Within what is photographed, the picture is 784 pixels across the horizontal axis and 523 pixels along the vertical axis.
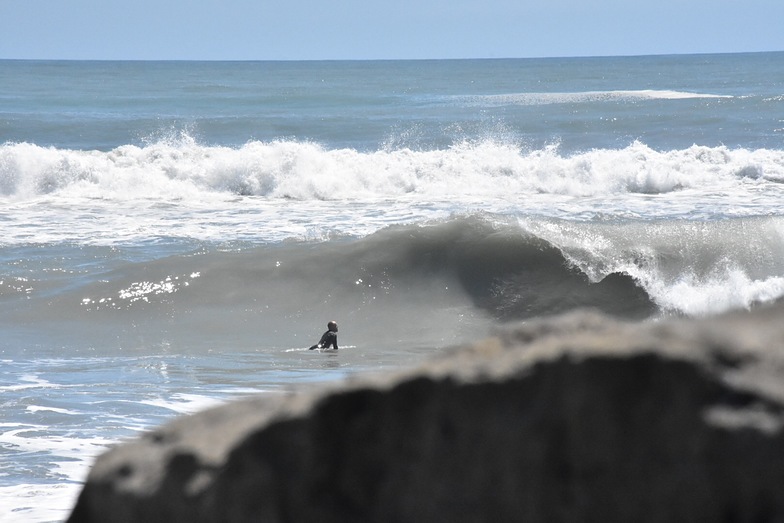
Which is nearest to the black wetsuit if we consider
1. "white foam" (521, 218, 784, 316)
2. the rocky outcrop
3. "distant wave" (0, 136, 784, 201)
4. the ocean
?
the ocean

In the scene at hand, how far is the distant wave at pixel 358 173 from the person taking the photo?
20531 millimetres

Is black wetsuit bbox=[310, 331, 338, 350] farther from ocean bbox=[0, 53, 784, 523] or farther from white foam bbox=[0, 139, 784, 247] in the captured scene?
white foam bbox=[0, 139, 784, 247]

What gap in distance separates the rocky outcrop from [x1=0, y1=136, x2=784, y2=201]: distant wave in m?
18.2

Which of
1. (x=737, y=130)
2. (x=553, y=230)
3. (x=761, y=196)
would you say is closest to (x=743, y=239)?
(x=553, y=230)

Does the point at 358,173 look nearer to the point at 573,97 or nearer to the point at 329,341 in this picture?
the point at 329,341

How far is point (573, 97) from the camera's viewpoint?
168ft

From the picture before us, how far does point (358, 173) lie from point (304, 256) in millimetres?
7857

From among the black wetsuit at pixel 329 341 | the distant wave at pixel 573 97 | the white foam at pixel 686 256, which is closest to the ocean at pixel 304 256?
the white foam at pixel 686 256

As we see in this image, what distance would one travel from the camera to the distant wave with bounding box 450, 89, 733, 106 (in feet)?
156

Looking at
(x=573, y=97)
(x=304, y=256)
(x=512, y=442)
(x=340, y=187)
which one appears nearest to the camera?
(x=512, y=442)

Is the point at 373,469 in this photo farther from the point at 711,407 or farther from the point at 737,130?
the point at 737,130

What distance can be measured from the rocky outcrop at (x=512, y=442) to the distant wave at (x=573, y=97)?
4489cm

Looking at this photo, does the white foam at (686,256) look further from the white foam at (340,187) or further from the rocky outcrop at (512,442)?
the rocky outcrop at (512,442)

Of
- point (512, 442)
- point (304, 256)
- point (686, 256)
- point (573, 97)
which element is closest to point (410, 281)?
point (304, 256)
